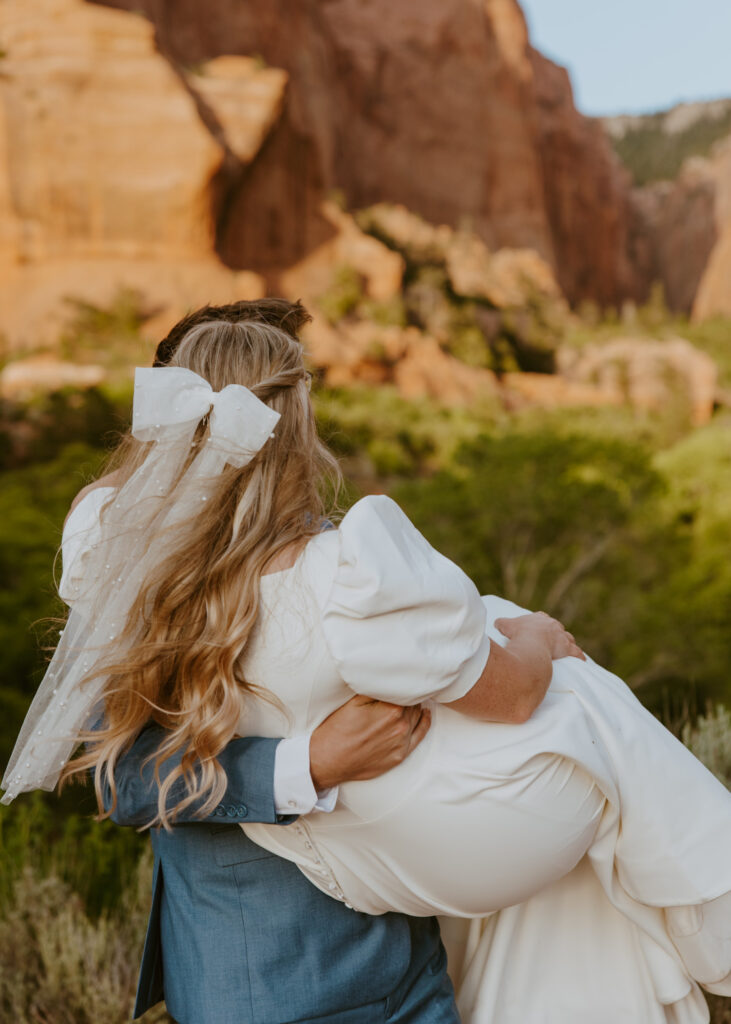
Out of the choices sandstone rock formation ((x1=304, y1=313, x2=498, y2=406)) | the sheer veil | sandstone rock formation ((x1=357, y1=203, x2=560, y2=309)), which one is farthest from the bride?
sandstone rock formation ((x1=357, y1=203, x2=560, y2=309))

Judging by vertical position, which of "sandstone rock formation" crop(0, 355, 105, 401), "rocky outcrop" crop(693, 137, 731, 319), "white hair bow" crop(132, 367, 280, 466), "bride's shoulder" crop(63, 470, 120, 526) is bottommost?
"rocky outcrop" crop(693, 137, 731, 319)

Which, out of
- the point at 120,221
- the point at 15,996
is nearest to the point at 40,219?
the point at 120,221

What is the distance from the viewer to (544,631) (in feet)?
4.95

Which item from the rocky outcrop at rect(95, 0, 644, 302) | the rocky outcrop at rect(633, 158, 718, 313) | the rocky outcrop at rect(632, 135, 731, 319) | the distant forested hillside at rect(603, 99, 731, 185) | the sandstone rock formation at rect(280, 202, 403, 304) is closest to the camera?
the sandstone rock formation at rect(280, 202, 403, 304)

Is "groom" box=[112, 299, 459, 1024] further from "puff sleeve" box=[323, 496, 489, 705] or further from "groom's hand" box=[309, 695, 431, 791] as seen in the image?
"puff sleeve" box=[323, 496, 489, 705]

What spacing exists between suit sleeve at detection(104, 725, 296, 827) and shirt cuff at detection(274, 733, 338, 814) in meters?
0.01

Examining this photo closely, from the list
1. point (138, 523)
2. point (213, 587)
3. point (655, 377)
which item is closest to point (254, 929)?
point (213, 587)

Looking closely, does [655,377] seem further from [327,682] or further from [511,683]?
[327,682]

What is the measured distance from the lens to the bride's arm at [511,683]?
129 centimetres

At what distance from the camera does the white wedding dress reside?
1.19 m

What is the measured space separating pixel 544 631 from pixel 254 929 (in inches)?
27.0

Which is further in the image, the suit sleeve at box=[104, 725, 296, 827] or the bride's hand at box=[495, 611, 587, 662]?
the bride's hand at box=[495, 611, 587, 662]

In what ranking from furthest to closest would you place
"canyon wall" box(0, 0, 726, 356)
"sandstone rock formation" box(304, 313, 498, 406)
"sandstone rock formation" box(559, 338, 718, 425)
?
"sandstone rock formation" box(559, 338, 718, 425)
"sandstone rock formation" box(304, 313, 498, 406)
"canyon wall" box(0, 0, 726, 356)

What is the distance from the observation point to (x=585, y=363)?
25.7 m
